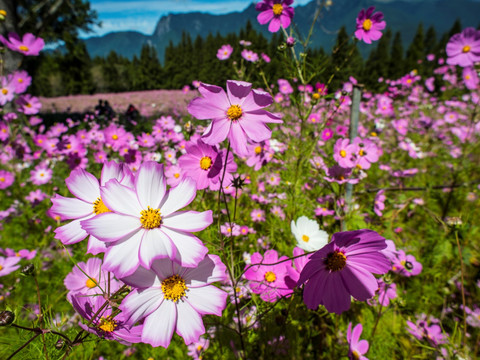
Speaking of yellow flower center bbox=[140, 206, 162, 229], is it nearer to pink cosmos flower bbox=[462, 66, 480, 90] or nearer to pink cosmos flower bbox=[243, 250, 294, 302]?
pink cosmos flower bbox=[243, 250, 294, 302]

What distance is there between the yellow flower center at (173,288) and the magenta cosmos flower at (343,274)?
0.24 meters

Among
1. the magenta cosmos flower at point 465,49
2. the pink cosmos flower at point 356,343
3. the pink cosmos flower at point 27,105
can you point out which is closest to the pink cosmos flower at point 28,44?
the pink cosmos flower at point 27,105

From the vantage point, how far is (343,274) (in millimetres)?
541

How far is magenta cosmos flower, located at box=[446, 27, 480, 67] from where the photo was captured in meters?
1.46

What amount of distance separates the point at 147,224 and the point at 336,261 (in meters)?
0.40

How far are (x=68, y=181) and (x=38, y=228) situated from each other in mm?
2409

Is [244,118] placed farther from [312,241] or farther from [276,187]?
[276,187]

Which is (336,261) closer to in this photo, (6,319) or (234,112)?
(234,112)

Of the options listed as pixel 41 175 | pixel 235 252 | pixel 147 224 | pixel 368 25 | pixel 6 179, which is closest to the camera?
pixel 147 224

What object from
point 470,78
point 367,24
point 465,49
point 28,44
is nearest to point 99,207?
point 367,24

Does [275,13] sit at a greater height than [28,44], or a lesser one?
greater

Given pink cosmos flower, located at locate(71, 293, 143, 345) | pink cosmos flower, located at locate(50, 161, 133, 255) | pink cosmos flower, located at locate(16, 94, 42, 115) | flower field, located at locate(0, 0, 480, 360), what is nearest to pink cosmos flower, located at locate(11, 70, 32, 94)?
flower field, located at locate(0, 0, 480, 360)

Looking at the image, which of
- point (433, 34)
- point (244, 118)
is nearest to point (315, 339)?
point (244, 118)

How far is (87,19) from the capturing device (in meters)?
10.7
